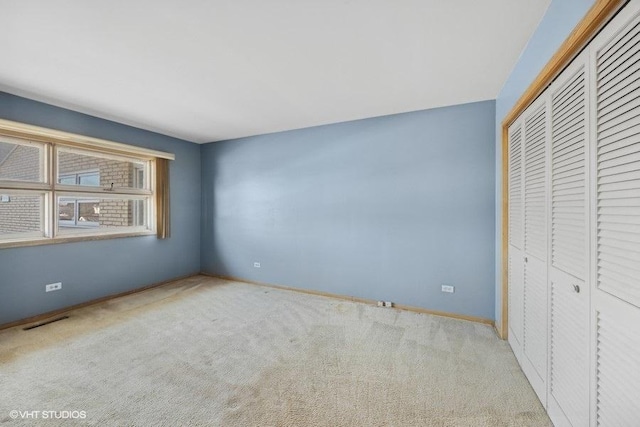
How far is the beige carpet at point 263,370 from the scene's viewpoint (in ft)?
5.23

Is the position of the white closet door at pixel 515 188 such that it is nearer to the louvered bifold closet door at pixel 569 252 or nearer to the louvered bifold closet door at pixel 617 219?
the louvered bifold closet door at pixel 569 252

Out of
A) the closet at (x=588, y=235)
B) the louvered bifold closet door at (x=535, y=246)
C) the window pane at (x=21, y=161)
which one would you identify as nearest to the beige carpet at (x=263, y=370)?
the louvered bifold closet door at (x=535, y=246)

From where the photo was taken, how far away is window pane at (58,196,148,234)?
3359 mm

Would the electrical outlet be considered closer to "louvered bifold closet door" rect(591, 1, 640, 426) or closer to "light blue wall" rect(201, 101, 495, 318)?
"light blue wall" rect(201, 101, 495, 318)

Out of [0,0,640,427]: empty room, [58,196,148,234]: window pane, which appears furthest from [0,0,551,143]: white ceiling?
[58,196,148,234]: window pane

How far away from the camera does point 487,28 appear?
1.72 meters

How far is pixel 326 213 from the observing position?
3732mm

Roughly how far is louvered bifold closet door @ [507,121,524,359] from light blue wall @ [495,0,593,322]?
0.22 metres

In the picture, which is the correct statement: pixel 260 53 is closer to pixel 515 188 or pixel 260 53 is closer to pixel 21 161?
pixel 515 188

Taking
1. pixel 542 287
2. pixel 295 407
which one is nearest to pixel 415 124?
pixel 542 287

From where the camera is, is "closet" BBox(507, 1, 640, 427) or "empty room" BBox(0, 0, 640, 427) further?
"empty room" BBox(0, 0, 640, 427)

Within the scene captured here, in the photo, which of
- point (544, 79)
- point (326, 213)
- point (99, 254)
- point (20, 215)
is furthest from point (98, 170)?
point (544, 79)

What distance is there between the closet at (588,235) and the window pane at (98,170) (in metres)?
4.72

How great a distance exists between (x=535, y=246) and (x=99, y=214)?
492cm
